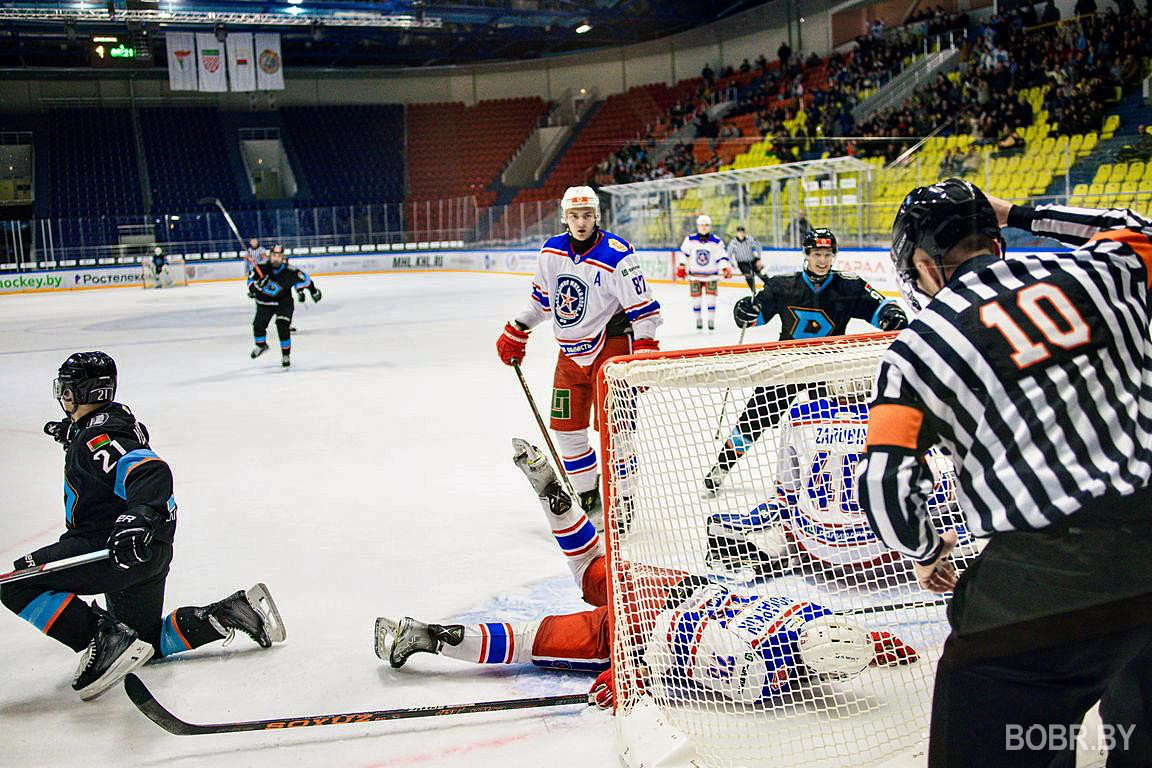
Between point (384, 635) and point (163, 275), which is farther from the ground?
point (163, 275)

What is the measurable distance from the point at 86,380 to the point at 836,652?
93.0 inches

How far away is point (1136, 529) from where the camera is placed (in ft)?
4.85

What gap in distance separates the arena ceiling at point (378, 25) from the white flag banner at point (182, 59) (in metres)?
0.60

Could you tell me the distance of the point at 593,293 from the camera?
469cm

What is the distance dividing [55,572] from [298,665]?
2.52 feet

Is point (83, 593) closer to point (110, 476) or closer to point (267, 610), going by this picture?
point (110, 476)

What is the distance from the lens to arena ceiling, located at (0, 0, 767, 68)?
25.2 meters

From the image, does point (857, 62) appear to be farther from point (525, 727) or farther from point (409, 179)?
point (525, 727)

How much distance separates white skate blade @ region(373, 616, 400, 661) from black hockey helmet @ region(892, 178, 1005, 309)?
208cm

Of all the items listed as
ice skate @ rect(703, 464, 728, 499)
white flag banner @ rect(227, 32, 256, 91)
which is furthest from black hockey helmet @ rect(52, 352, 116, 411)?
white flag banner @ rect(227, 32, 256, 91)

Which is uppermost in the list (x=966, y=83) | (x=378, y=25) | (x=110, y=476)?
(x=378, y=25)

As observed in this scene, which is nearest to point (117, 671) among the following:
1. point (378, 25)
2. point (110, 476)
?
point (110, 476)

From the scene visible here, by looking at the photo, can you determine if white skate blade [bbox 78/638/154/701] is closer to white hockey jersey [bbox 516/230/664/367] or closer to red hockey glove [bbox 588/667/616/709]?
red hockey glove [bbox 588/667/616/709]

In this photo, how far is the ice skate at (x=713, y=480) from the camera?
8.73 feet
